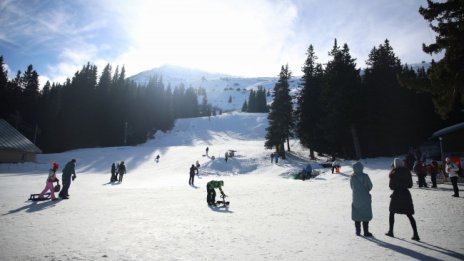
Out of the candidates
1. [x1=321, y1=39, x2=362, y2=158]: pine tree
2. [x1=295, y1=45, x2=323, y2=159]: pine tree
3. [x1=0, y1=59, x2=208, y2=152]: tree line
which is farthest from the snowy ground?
[x1=0, y1=59, x2=208, y2=152]: tree line

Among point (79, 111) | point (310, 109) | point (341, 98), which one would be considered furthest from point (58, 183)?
point (79, 111)

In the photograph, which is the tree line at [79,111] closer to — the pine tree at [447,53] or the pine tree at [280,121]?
the pine tree at [280,121]

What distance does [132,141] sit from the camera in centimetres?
7162

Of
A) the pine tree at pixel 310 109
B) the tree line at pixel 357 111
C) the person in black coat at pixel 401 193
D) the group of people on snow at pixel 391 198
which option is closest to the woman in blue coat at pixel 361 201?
the group of people on snow at pixel 391 198

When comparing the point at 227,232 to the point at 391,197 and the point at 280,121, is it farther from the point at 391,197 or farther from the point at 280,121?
the point at 280,121

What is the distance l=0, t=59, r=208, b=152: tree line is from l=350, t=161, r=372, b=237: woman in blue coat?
227 feet

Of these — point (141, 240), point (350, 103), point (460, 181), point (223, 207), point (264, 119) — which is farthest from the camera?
point (264, 119)

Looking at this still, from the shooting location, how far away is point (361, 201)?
7.53 meters

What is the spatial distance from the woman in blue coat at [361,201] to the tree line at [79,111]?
2721 inches

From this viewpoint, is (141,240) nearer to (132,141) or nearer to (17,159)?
(17,159)

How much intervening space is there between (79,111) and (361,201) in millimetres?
73607

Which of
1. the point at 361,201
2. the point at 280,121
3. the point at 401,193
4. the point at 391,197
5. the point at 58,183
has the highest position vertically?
the point at 280,121

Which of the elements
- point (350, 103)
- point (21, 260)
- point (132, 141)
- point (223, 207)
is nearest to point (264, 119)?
point (132, 141)

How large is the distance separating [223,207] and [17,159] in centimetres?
4613
